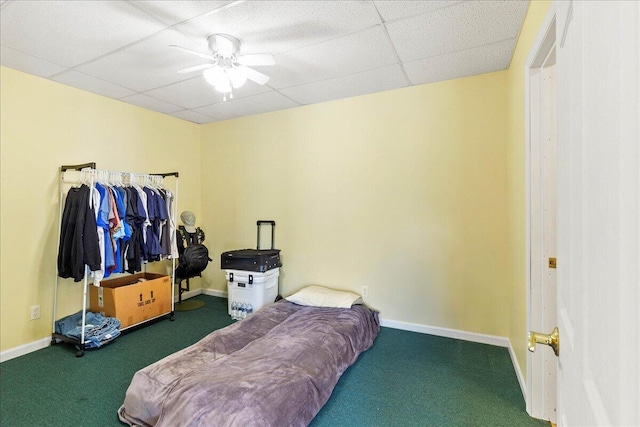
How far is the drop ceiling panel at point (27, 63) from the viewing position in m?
2.38

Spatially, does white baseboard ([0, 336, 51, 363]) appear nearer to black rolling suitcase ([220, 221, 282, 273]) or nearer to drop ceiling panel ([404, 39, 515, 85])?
black rolling suitcase ([220, 221, 282, 273])

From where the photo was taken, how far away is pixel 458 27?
2088mm

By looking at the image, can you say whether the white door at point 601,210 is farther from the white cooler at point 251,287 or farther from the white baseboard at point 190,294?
the white baseboard at point 190,294

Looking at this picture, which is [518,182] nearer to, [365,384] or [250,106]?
[365,384]

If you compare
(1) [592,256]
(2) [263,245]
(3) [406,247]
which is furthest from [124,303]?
(1) [592,256]

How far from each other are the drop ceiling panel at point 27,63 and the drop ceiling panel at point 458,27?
2808 millimetres

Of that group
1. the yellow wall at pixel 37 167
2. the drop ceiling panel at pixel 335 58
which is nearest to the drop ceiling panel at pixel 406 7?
the drop ceiling panel at pixel 335 58

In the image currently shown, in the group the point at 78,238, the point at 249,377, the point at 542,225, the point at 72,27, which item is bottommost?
the point at 249,377

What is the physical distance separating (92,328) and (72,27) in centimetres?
245

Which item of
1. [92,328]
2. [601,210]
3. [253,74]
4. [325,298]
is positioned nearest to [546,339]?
[601,210]

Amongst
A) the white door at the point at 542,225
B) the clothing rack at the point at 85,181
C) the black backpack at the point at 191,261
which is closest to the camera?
the white door at the point at 542,225

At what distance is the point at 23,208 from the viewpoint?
271 centimetres

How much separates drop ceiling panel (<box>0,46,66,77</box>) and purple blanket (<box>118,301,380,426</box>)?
2.60 meters

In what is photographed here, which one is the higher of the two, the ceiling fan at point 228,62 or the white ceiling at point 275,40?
the white ceiling at point 275,40
